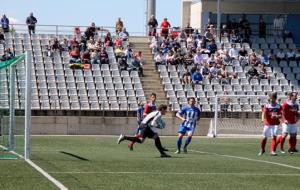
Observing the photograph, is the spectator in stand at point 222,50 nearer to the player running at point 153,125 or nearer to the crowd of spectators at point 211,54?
the crowd of spectators at point 211,54

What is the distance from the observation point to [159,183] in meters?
15.2

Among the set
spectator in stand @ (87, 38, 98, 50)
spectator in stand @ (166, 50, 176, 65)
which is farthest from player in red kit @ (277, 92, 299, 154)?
spectator in stand @ (87, 38, 98, 50)

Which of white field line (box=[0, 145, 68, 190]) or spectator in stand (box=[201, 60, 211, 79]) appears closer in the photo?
white field line (box=[0, 145, 68, 190])

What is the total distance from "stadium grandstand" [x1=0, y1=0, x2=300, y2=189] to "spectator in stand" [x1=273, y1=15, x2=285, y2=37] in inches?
2.5

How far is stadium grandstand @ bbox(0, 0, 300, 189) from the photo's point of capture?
141 ft

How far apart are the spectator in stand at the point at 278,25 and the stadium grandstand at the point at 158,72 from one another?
0.06 m

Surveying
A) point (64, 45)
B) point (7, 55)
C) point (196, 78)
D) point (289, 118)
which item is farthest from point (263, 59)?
point (289, 118)

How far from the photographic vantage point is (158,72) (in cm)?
4822

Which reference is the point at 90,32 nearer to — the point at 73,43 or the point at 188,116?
the point at 73,43

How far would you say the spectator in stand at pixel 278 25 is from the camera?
180 ft

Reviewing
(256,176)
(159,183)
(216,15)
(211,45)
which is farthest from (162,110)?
(216,15)

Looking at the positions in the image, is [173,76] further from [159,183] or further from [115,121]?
[159,183]

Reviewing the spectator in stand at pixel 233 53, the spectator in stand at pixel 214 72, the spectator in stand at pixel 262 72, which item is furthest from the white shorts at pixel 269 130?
the spectator in stand at pixel 233 53

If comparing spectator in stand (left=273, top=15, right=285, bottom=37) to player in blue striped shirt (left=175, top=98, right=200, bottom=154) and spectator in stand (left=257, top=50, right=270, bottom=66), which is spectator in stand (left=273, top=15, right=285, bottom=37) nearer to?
spectator in stand (left=257, top=50, right=270, bottom=66)
